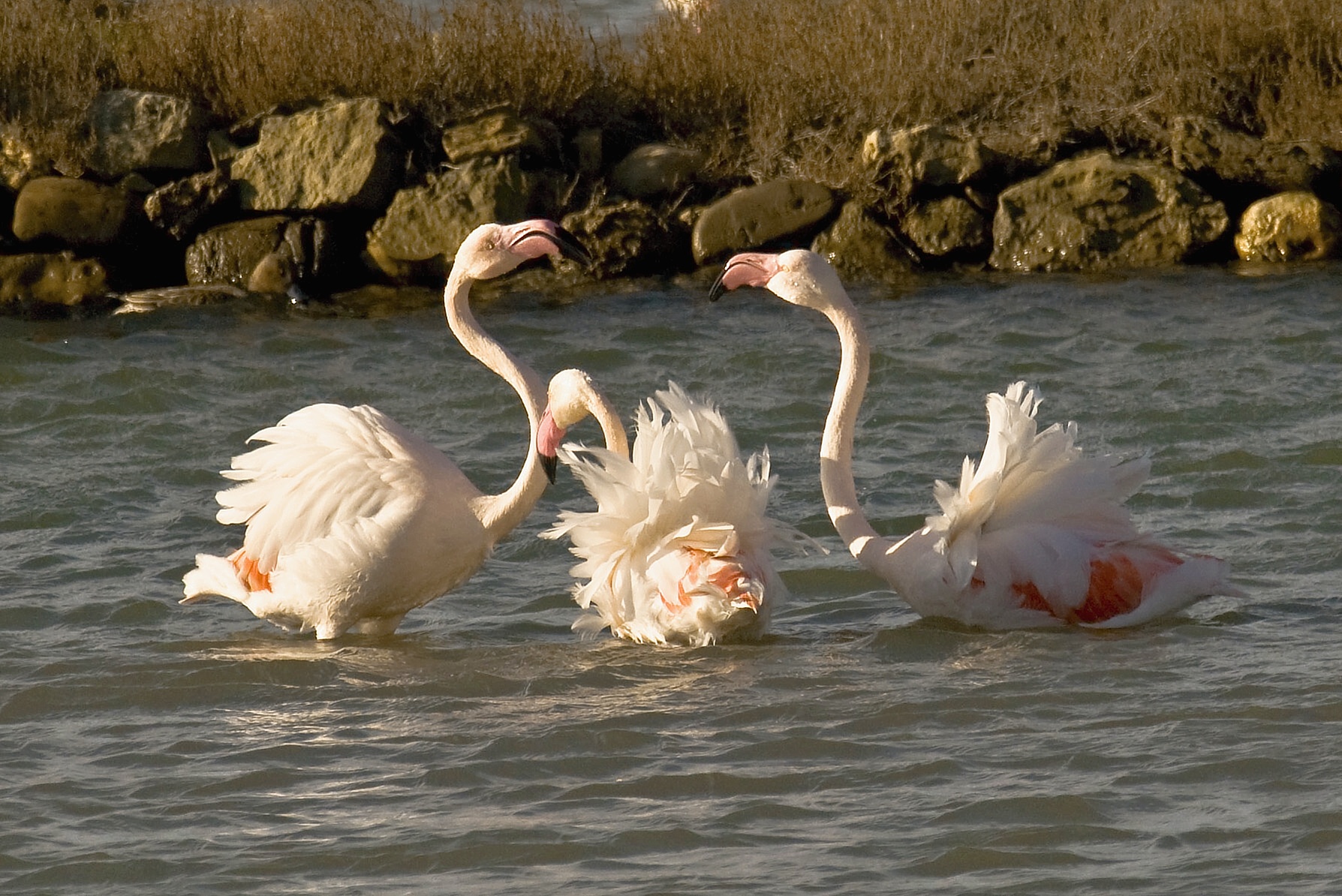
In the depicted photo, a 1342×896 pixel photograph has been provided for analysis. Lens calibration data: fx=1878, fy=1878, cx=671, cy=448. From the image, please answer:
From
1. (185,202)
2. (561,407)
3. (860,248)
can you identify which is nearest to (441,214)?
(185,202)

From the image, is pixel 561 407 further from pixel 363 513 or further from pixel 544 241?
pixel 363 513

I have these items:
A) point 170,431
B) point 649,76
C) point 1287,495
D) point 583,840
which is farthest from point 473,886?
point 649,76

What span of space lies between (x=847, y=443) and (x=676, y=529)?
0.90 metres

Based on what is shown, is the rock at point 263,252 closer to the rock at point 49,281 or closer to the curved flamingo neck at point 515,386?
the rock at point 49,281

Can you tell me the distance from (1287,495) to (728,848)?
13.6 ft

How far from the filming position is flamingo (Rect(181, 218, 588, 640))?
6.52 m

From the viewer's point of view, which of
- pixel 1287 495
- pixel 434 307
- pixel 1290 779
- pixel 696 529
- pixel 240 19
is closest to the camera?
pixel 1290 779

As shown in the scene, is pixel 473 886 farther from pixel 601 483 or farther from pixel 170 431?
pixel 170 431

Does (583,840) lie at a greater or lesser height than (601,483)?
lesser

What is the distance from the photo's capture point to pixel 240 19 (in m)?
13.1

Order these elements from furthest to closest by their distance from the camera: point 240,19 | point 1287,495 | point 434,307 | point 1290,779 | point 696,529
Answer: point 240,19 → point 434,307 → point 1287,495 → point 696,529 → point 1290,779

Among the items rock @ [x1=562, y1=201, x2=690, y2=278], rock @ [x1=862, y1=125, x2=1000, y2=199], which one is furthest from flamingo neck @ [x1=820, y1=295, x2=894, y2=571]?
rock @ [x1=862, y1=125, x2=1000, y2=199]

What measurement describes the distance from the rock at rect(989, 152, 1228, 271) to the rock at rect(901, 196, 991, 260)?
145 mm

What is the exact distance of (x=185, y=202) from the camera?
39.6ft
